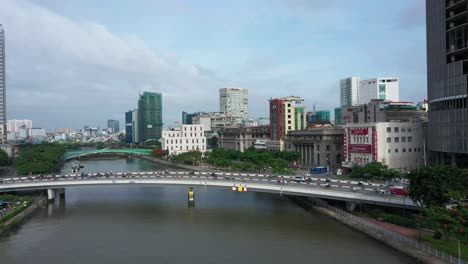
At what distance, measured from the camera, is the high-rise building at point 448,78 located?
3569cm

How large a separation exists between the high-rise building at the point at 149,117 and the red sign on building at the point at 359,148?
12424cm

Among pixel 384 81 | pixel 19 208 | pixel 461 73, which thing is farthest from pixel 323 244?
pixel 384 81

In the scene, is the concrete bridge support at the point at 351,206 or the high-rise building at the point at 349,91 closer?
the concrete bridge support at the point at 351,206

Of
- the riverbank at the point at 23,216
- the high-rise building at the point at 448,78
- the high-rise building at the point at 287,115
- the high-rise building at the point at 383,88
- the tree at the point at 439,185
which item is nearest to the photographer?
the tree at the point at 439,185

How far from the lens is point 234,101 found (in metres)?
187

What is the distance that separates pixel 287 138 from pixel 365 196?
4279 cm

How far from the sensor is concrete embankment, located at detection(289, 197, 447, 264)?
20250mm

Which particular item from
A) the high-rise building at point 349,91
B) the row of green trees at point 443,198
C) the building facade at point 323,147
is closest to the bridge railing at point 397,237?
the row of green trees at point 443,198

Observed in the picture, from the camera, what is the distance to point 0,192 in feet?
130

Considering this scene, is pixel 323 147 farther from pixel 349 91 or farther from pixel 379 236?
pixel 349 91

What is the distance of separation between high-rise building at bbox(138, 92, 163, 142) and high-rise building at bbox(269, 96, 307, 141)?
10027cm

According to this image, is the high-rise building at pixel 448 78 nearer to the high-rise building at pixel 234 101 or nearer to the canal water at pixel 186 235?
the canal water at pixel 186 235

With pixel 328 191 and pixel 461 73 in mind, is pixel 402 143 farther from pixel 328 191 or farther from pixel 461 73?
pixel 328 191

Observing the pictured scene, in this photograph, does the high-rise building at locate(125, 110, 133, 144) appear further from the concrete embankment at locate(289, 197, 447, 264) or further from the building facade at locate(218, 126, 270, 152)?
the concrete embankment at locate(289, 197, 447, 264)
